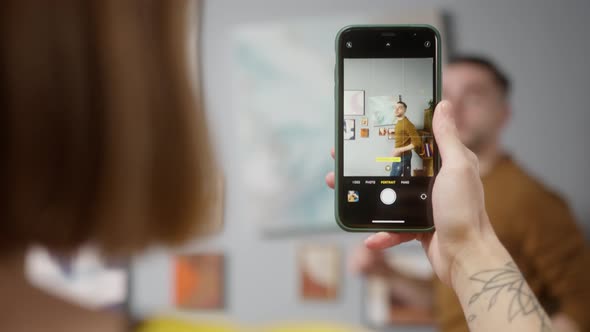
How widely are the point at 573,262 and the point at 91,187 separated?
4.03 ft

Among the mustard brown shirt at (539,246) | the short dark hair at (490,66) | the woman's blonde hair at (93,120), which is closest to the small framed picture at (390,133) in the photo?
the woman's blonde hair at (93,120)

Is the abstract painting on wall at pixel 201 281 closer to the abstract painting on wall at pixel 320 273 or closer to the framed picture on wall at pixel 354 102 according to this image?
the abstract painting on wall at pixel 320 273

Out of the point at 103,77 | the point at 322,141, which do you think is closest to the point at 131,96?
the point at 103,77

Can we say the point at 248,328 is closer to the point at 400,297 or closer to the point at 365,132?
the point at 400,297

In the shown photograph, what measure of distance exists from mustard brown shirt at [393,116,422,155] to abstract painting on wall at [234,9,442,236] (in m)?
0.96

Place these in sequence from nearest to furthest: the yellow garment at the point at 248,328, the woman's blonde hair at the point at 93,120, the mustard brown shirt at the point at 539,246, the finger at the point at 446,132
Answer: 1. the woman's blonde hair at the point at 93,120
2. the finger at the point at 446,132
3. the mustard brown shirt at the point at 539,246
4. the yellow garment at the point at 248,328

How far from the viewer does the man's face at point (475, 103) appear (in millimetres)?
1406

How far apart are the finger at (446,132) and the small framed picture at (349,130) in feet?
0.25

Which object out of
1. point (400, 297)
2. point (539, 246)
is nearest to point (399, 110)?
point (539, 246)

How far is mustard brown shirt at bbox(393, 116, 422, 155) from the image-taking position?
1.61ft

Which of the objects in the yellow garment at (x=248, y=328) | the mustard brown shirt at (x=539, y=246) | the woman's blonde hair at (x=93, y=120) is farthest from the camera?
the yellow garment at (x=248, y=328)

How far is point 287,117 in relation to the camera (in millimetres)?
1469

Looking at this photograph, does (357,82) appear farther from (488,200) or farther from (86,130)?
(488,200)

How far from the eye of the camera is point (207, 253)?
149 cm
